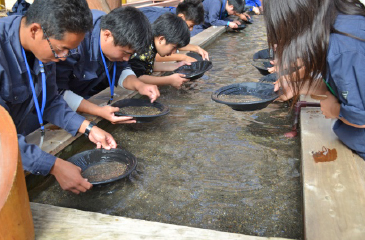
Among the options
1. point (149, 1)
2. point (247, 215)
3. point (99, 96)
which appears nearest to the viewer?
point (247, 215)

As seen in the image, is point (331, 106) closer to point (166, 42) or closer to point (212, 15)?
point (166, 42)

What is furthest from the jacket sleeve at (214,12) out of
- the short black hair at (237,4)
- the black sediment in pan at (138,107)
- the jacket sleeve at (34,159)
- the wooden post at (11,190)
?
the wooden post at (11,190)

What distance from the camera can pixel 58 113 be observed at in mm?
2633

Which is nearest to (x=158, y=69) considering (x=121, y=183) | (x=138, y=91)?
(x=138, y=91)

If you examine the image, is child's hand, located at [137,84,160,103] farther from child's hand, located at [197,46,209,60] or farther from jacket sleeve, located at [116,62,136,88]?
child's hand, located at [197,46,209,60]

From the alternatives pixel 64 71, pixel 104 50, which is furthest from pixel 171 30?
pixel 64 71

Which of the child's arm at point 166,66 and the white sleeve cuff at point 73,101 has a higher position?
the white sleeve cuff at point 73,101

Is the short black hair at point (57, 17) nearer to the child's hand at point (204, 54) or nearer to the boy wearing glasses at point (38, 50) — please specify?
the boy wearing glasses at point (38, 50)

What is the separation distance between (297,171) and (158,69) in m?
2.47

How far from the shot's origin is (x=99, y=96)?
3523 millimetres

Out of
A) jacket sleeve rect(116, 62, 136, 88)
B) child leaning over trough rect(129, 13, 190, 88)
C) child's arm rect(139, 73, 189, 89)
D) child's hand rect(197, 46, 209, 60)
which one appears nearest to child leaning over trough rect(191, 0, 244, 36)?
child's hand rect(197, 46, 209, 60)

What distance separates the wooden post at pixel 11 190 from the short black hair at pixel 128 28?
5.22 feet

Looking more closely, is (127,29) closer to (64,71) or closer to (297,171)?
(64,71)

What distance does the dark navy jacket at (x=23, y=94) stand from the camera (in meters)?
2.02
